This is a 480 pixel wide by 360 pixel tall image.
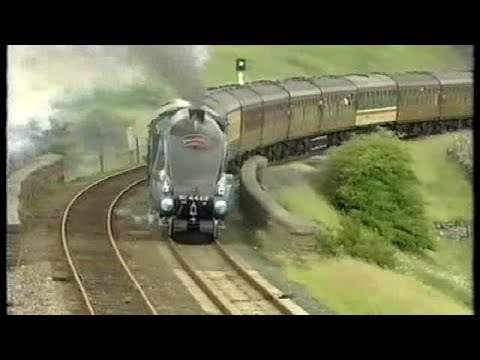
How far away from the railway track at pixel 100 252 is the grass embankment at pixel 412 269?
75.9 inches

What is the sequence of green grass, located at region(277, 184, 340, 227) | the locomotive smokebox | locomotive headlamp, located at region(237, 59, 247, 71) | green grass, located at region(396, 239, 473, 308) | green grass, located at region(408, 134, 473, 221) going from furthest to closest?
the locomotive smokebox, locomotive headlamp, located at region(237, 59, 247, 71), green grass, located at region(277, 184, 340, 227), green grass, located at region(408, 134, 473, 221), green grass, located at region(396, 239, 473, 308)

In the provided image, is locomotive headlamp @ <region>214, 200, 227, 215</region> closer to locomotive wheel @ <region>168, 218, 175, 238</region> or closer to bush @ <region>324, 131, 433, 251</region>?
locomotive wheel @ <region>168, 218, 175, 238</region>

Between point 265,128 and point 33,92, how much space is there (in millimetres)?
4287

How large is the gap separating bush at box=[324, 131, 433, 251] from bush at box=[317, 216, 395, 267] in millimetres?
204

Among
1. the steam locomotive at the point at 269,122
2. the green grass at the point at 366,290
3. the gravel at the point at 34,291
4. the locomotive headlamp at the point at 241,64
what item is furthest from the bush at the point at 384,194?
the gravel at the point at 34,291

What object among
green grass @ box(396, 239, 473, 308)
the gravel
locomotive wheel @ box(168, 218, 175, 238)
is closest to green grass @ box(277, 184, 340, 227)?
green grass @ box(396, 239, 473, 308)

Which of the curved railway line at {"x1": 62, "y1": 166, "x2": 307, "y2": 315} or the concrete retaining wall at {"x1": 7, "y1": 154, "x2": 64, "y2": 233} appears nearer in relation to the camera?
the curved railway line at {"x1": 62, "y1": 166, "x2": 307, "y2": 315}

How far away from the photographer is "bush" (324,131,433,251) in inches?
552

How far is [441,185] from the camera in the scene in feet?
46.0

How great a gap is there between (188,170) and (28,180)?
6.51 ft

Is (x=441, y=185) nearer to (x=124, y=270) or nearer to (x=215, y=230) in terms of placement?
(x=215, y=230)

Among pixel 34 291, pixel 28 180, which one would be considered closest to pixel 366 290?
pixel 34 291
